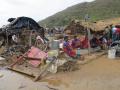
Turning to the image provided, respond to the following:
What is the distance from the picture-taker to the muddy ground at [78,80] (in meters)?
10.8

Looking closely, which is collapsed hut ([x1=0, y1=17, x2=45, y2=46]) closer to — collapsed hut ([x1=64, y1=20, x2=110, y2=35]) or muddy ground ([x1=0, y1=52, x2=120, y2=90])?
collapsed hut ([x1=64, y1=20, x2=110, y2=35])

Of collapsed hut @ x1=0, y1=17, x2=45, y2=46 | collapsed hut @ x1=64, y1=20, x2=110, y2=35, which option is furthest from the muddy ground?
collapsed hut @ x1=0, y1=17, x2=45, y2=46

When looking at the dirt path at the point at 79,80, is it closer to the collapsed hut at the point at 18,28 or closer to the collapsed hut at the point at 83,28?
the collapsed hut at the point at 83,28

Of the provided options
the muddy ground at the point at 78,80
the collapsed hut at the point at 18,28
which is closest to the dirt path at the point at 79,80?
the muddy ground at the point at 78,80

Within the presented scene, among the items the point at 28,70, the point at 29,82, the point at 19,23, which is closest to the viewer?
the point at 29,82

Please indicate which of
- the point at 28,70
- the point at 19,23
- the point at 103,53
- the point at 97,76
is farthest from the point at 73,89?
the point at 19,23

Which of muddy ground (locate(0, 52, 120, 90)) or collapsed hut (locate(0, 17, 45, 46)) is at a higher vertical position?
collapsed hut (locate(0, 17, 45, 46))

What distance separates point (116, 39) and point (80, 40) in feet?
7.58

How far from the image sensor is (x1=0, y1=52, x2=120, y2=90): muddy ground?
10.8m

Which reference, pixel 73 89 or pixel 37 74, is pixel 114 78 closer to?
pixel 73 89

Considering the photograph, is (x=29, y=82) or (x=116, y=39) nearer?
(x=29, y=82)

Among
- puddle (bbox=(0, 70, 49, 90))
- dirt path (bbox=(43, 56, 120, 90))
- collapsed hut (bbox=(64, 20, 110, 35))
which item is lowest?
puddle (bbox=(0, 70, 49, 90))

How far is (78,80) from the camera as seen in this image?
11617 mm

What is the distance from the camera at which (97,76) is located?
12.0 meters
